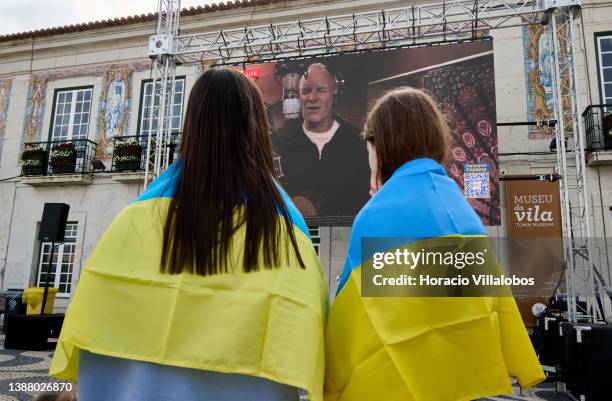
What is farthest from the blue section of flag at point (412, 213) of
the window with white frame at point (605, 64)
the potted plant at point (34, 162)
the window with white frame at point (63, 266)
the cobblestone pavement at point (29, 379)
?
the potted plant at point (34, 162)

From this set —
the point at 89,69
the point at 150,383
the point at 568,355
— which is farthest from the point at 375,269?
the point at 89,69

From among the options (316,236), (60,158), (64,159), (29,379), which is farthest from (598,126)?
(60,158)

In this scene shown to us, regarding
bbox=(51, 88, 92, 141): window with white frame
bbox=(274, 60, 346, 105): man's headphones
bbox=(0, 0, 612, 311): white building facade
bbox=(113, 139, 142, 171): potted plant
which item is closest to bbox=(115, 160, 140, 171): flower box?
bbox=(113, 139, 142, 171): potted plant

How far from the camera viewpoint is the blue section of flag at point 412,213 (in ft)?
4.63

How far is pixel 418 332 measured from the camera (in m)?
1.34

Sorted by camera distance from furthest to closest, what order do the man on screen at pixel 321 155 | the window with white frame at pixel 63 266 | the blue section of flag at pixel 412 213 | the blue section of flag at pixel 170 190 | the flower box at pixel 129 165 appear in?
the window with white frame at pixel 63 266
the flower box at pixel 129 165
the man on screen at pixel 321 155
the blue section of flag at pixel 412 213
the blue section of flag at pixel 170 190

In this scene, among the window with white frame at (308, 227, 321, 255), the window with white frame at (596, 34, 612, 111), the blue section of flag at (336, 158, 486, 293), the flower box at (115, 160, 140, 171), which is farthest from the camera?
the flower box at (115, 160, 140, 171)

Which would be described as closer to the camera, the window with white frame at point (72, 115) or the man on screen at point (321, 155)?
the man on screen at point (321, 155)

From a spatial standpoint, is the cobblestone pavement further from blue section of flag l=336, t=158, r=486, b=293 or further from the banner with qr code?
blue section of flag l=336, t=158, r=486, b=293

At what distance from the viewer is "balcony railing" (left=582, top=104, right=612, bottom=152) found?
383 inches

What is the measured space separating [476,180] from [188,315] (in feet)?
29.1

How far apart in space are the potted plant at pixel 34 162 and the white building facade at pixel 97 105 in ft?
0.77

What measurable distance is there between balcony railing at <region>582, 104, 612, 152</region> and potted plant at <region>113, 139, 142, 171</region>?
10.6m

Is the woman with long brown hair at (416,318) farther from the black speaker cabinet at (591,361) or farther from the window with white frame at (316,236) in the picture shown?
the window with white frame at (316,236)
